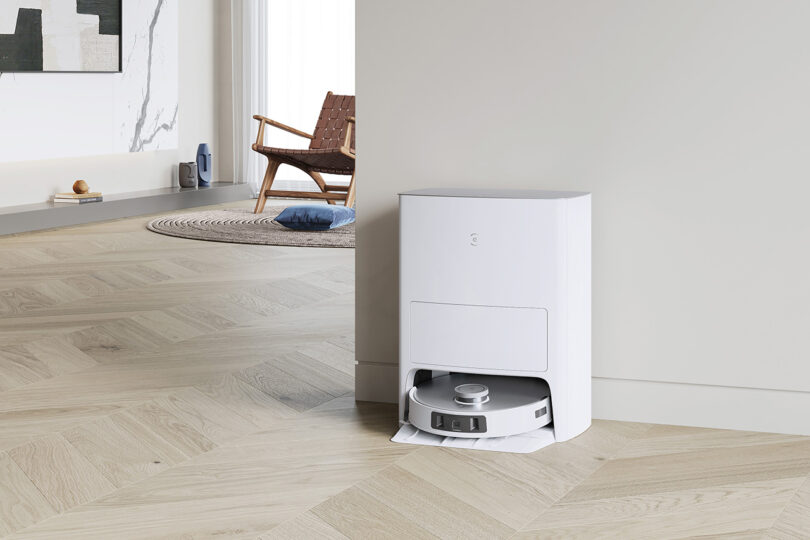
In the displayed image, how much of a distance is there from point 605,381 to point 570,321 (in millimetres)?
265

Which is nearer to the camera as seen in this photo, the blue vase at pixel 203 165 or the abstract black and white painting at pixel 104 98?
the abstract black and white painting at pixel 104 98

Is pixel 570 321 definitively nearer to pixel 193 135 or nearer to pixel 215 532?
pixel 215 532

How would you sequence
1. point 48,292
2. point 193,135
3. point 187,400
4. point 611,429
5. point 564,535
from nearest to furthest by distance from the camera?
point 564,535 → point 611,429 → point 187,400 → point 48,292 → point 193,135

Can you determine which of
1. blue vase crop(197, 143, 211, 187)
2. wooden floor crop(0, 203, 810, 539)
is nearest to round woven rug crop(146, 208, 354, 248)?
blue vase crop(197, 143, 211, 187)

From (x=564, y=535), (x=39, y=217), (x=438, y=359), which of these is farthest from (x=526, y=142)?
(x=39, y=217)

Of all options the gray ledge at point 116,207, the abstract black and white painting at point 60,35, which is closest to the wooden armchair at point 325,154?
the gray ledge at point 116,207

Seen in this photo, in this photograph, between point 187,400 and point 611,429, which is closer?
point 611,429

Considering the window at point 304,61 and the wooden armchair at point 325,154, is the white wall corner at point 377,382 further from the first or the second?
the window at point 304,61

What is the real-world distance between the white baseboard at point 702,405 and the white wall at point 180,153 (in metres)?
4.12

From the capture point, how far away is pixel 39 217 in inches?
203

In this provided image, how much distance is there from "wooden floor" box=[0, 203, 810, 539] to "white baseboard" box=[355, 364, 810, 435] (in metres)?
0.04

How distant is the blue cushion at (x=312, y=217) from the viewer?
5.14 metres

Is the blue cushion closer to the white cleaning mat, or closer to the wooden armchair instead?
the wooden armchair

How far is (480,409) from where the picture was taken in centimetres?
192
